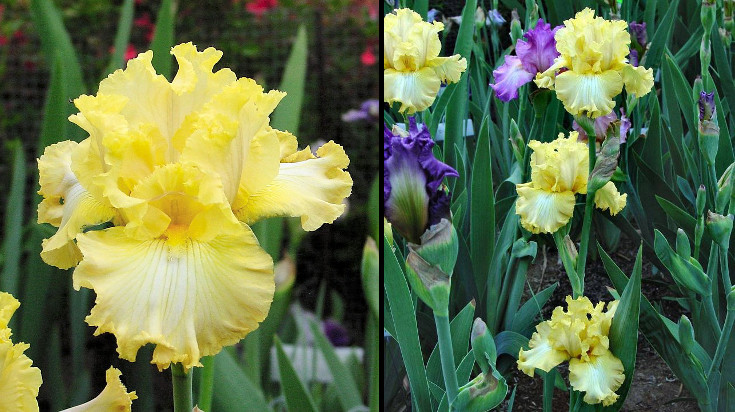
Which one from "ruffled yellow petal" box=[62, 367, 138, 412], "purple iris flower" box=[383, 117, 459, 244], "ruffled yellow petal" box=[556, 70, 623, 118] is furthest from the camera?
"ruffled yellow petal" box=[556, 70, 623, 118]

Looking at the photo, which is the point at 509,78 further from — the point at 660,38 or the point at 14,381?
the point at 14,381

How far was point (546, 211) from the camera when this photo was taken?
1.01m

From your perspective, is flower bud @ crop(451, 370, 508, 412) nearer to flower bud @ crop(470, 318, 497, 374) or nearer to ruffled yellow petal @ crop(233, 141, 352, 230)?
flower bud @ crop(470, 318, 497, 374)

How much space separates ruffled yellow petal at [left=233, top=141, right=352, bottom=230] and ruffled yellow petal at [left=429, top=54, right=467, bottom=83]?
0.42 m

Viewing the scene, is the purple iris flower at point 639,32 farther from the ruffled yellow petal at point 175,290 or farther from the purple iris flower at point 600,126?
the ruffled yellow petal at point 175,290

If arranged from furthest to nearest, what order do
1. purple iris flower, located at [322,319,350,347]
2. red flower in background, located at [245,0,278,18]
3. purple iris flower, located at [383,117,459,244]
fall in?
1. red flower in background, located at [245,0,278,18]
2. purple iris flower, located at [322,319,350,347]
3. purple iris flower, located at [383,117,459,244]

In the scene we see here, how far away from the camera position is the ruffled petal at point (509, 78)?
1.04 metres

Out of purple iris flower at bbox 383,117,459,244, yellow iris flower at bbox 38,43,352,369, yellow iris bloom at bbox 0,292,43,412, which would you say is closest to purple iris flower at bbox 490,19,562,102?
purple iris flower at bbox 383,117,459,244

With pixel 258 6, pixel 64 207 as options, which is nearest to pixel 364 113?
pixel 258 6

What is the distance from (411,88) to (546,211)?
26 centimetres

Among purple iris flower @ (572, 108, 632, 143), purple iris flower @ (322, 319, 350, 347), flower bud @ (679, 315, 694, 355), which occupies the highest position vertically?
purple iris flower @ (572, 108, 632, 143)

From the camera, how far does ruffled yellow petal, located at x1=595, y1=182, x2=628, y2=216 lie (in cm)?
104

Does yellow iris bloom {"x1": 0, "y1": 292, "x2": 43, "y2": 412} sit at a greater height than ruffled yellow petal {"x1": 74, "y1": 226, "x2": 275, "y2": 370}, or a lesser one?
lesser

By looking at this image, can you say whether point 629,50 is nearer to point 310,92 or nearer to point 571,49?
point 571,49
